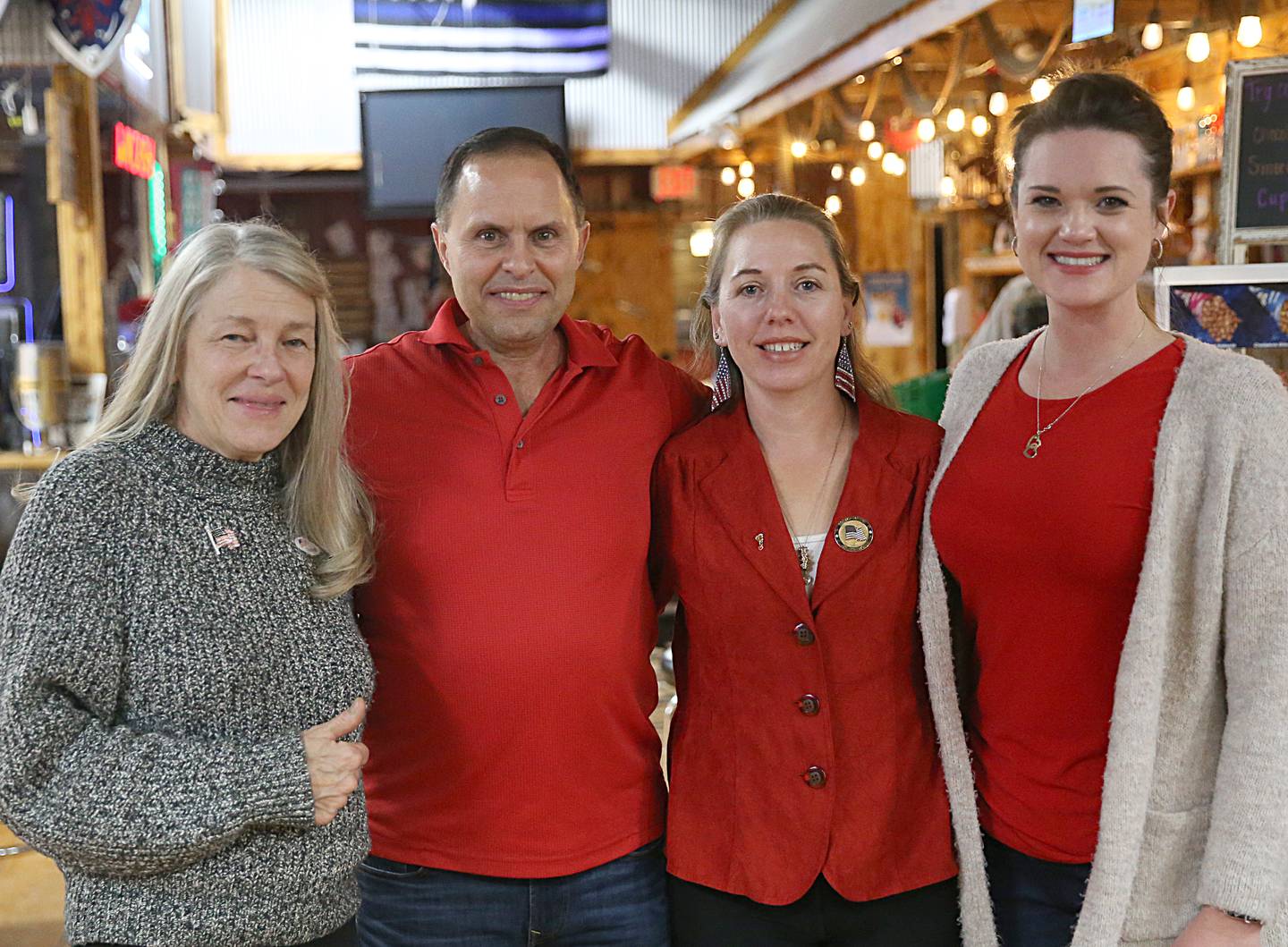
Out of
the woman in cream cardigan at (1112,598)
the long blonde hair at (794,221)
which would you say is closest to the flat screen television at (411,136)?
the long blonde hair at (794,221)

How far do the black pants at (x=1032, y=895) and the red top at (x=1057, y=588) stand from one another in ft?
0.09

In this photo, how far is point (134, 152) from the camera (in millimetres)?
7906

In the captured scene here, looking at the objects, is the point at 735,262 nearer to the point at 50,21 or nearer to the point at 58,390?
the point at 58,390

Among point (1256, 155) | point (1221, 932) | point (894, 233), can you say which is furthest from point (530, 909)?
point (894, 233)

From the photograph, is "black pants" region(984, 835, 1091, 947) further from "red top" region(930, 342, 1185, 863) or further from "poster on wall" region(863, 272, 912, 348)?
"poster on wall" region(863, 272, 912, 348)

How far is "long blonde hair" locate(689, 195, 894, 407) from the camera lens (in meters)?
2.24

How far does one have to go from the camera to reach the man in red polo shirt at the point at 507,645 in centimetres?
212

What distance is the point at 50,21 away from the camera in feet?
20.1

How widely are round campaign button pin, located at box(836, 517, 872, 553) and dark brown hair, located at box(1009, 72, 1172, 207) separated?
2.18 feet

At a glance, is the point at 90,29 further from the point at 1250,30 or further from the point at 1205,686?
the point at 1205,686

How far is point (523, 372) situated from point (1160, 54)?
559cm

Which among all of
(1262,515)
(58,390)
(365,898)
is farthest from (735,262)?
(58,390)

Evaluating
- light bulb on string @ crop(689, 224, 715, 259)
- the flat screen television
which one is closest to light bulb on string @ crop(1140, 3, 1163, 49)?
the flat screen television

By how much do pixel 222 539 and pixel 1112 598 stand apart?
129 centimetres
